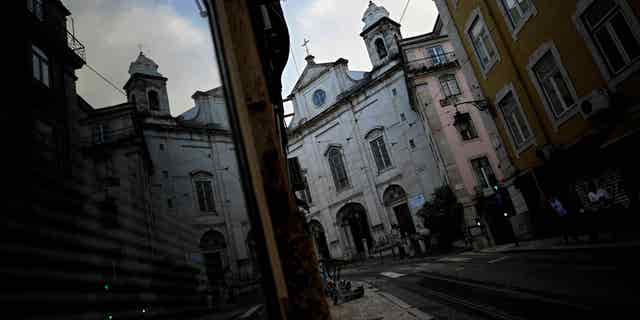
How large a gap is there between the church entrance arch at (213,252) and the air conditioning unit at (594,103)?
29.1ft

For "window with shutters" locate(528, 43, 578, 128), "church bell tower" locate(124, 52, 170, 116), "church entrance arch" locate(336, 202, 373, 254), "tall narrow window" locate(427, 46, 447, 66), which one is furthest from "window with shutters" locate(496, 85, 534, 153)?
"church entrance arch" locate(336, 202, 373, 254)

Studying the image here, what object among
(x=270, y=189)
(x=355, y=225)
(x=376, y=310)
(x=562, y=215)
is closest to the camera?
(x=270, y=189)

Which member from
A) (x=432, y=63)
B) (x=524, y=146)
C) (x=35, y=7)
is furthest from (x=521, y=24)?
(x=432, y=63)

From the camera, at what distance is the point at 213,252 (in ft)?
3.47

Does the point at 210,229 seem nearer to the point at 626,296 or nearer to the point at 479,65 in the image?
the point at 626,296

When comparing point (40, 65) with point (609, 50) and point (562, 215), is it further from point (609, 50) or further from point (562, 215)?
point (562, 215)

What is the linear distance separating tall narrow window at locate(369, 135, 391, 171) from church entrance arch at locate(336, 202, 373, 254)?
131 inches

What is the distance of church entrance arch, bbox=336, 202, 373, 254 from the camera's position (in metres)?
23.7

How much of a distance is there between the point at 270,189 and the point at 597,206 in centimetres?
968

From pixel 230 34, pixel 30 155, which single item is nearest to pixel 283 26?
pixel 230 34

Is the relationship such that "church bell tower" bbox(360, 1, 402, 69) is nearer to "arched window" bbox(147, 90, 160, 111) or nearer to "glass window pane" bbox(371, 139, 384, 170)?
"glass window pane" bbox(371, 139, 384, 170)

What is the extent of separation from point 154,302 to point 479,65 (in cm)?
1349

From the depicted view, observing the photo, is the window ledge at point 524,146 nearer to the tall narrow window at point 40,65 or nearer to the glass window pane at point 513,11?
the glass window pane at point 513,11

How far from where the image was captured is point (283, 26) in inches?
176
